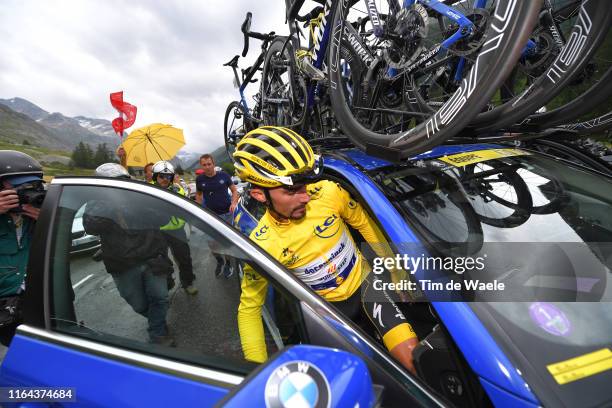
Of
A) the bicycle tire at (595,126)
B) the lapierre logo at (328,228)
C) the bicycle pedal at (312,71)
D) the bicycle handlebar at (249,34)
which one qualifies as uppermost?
the bicycle handlebar at (249,34)

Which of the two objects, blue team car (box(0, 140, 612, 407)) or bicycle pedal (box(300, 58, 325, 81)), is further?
bicycle pedal (box(300, 58, 325, 81))

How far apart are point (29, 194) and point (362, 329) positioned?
2.11 meters

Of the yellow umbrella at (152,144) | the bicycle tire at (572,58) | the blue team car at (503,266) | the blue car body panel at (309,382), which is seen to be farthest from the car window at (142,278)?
the yellow umbrella at (152,144)

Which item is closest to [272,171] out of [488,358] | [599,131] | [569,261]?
[488,358]

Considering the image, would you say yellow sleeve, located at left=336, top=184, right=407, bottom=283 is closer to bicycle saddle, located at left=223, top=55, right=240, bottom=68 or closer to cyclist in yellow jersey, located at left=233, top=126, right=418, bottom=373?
cyclist in yellow jersey, located at left=233, top=126, right=418, bottom=373

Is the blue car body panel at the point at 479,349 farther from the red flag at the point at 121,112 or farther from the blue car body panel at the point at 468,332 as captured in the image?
the red flag at the point at 121,112

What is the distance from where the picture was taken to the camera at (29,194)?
1770 mm

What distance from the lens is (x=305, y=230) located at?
172 centimetres

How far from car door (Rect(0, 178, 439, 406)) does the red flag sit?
607cm

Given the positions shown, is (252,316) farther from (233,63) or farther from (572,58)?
(233,63)

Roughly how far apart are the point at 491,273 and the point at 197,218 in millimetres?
1246

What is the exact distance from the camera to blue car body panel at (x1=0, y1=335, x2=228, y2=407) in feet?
2.92

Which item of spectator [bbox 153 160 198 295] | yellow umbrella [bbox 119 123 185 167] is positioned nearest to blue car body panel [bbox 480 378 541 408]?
spectator [bbox 153 160 198 295]
